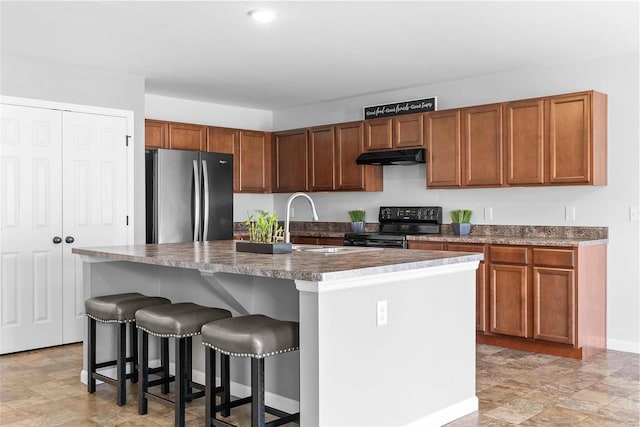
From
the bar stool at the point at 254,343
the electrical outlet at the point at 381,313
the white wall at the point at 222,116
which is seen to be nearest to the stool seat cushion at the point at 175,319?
the bar stool at the point at 254,343

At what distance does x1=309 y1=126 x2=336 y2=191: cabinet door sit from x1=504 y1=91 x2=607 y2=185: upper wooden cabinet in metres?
2.08

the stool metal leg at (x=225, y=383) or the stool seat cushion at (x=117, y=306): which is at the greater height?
the stool seat cushion at (x=117, y=306)

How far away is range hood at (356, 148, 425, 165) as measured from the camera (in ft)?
18.6

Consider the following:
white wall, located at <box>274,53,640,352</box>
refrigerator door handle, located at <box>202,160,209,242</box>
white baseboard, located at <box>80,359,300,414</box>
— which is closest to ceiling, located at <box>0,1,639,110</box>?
white wall, located at <box>274,53,640,352</box>

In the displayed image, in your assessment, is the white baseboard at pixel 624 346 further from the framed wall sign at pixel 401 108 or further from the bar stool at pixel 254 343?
the bar stool at pixel 254 343

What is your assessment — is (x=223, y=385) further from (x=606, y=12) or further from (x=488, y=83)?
(x=488, y=83)

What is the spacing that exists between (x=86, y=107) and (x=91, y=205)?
2.80 ft

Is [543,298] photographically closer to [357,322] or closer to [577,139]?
[577,139]

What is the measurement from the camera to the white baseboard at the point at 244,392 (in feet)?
10.4

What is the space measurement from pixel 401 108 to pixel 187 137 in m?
2.29

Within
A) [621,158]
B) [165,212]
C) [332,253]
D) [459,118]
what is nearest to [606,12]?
[621,158]

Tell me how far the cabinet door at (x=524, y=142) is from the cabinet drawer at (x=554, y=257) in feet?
2.05

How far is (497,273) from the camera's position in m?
4.91

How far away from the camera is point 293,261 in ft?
9.52
